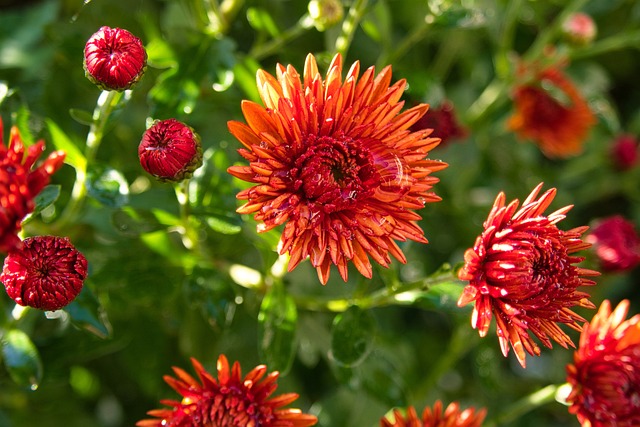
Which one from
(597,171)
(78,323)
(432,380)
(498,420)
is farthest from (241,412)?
(597,171)

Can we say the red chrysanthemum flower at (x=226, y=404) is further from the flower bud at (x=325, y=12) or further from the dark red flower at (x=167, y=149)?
the flower bud at (x=325, y=12)

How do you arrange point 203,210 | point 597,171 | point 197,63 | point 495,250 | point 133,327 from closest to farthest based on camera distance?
1. point 495,250
2. point 203,210
3. point 197,63
4. point 133,327
5. point 597,171

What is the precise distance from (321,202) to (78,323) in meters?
0.39

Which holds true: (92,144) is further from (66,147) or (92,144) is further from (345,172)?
(345,172)

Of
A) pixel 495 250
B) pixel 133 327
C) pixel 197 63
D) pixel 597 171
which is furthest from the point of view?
pixel 597 171

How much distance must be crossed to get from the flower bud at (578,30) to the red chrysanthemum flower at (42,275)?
45.9 inches

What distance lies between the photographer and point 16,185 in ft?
2.68

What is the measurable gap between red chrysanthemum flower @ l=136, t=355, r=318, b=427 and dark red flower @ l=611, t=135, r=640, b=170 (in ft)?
3.82

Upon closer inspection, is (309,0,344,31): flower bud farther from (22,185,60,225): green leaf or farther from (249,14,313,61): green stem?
(22,185,60,225): green leaf

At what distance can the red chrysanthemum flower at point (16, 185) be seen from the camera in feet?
2.63

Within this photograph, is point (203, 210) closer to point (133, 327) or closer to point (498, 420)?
point (133, 327)

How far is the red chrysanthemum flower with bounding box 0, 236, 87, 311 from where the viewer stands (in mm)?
864

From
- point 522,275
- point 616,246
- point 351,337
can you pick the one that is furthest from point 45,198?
point 616,246

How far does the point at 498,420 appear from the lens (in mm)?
1202
